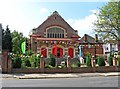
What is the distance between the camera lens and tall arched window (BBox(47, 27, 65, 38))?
2372 inches

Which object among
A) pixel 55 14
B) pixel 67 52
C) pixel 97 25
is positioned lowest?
pixel 67 52

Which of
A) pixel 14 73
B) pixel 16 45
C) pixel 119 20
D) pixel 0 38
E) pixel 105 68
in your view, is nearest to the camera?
pixel 14 73

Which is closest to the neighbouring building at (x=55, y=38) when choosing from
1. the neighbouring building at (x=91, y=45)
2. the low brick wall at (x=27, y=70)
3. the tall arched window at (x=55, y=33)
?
the tall arched window at (x=55, y=33)

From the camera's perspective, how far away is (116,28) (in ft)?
140

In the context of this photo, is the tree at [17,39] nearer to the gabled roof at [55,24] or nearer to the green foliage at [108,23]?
the gabled roof at [55,24]

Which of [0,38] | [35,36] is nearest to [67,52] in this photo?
[35,36]

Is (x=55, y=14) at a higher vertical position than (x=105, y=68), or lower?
higher

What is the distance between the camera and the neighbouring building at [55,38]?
190ft

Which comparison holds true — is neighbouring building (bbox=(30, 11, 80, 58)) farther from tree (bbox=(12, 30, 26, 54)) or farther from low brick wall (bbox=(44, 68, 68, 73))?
low brick wall (bbox=(44, 68, 68, 73))

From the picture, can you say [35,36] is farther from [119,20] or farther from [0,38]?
[119,20]

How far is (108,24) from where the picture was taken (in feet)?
140

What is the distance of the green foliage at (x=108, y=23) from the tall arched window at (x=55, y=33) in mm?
18227

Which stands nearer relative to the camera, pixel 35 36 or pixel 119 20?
pixel 119 20

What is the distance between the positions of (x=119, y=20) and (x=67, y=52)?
21.1 m
